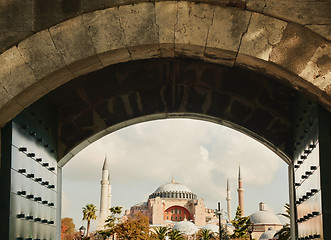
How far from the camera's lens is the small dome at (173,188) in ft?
420

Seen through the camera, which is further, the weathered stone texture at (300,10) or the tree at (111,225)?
the tree at (111,225)

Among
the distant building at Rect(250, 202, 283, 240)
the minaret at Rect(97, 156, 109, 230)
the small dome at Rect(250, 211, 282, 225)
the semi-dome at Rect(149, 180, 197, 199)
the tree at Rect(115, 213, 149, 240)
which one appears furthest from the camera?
the semi-dome at Rect(149, 180, 197, 199)

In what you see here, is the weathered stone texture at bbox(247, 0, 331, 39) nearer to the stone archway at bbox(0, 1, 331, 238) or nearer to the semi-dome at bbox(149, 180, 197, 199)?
the stone archway at bbox(0, 1, 331, 238)

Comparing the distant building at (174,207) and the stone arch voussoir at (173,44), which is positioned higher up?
the distant building at (174,207)

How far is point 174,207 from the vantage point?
126 metres

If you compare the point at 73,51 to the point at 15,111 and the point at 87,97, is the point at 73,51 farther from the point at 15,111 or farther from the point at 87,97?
the point at 87,97

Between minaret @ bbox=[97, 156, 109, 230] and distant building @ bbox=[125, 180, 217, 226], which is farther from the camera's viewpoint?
distant building @ bbox=[125, 180, 217, 226]

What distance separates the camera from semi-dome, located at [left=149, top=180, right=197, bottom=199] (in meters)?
127

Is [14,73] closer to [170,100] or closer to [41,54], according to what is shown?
[41,54]

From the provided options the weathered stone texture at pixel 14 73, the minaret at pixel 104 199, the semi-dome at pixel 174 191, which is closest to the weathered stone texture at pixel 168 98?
the weathered stone texture at pixel 14 73

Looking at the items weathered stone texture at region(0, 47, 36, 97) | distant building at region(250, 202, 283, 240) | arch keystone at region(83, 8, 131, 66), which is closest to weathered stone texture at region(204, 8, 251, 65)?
arch keystone at region(83, 8, 131, 66)

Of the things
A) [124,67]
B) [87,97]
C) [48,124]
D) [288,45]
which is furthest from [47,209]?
[288,45]

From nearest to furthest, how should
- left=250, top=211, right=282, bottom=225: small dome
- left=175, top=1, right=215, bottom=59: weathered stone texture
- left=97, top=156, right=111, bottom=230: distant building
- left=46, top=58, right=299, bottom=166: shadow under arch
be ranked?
left=175, top=1, right=215, bottom=59: weathered stone texture
left=46, top=58, right=299, bottom=166: shadow under arch
left=97, top=156, right=111, bottom=230: distant building
left=250, top=211, right=282, bottom=225: small dome

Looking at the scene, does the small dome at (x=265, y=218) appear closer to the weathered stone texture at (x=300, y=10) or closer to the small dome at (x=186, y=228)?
the small dome at (x=186, y=228)
